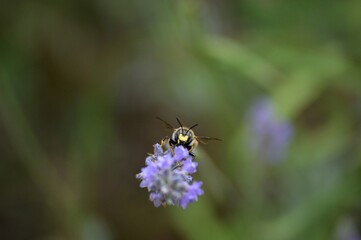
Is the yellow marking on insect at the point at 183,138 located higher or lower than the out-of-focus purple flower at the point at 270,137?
lower

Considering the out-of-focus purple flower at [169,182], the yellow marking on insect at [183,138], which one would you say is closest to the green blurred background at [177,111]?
the yellow marking on insect at [183,138]

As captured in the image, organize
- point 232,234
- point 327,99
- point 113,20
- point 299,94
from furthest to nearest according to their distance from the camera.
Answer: point 113,20 → point 327,99 → point 299,94 → point 232,234

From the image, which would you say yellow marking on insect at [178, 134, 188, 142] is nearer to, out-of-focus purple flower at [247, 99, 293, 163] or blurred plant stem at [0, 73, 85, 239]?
out-of-focus purple flower at [247, 99, 293, 163]

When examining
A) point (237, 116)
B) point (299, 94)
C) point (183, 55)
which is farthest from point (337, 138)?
point (183, 55)

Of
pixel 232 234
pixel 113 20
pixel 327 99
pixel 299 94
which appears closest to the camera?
pixel 232 234

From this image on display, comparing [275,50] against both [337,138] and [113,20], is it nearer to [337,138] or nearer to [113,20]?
[337,138]

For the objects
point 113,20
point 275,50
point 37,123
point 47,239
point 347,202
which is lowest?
point 47,239

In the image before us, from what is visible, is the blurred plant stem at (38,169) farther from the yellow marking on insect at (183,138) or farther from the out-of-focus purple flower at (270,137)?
the yellow marking on insect at (183,138)

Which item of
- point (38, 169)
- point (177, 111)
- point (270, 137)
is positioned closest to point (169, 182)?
point (270, 137)
